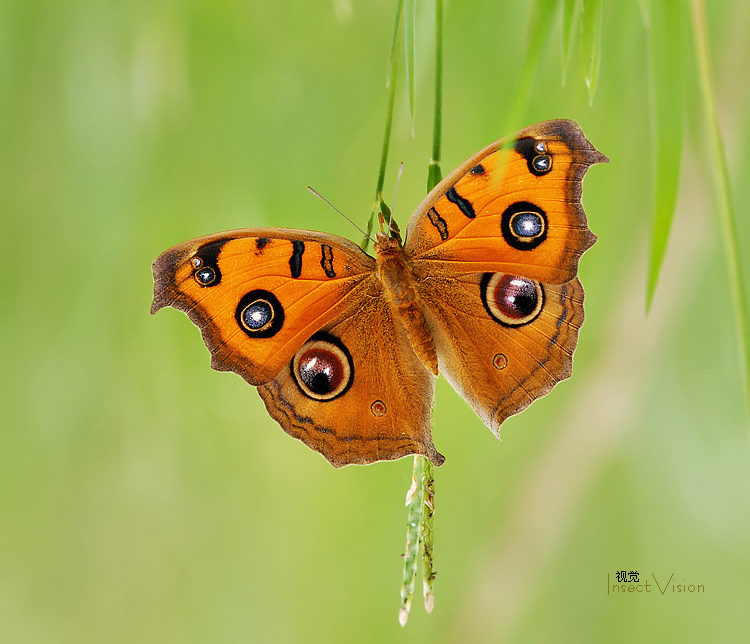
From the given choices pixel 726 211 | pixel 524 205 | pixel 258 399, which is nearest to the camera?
pixel 726 211

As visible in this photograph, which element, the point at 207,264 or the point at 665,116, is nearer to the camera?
the point at 665,116

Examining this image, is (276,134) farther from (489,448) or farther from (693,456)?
(693,456)

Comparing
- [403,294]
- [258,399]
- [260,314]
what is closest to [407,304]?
[403,294]

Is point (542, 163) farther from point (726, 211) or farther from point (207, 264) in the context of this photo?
point (207, 264)

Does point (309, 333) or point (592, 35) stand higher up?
point (592, 35)

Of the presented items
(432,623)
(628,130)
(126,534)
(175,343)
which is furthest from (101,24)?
(432,623)

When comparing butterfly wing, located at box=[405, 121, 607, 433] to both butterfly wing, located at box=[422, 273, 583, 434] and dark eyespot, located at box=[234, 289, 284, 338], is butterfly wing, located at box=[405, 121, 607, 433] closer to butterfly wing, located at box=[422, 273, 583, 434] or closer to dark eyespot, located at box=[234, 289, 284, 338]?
butterfly wing, located at box=[422, 273, 583, 434]

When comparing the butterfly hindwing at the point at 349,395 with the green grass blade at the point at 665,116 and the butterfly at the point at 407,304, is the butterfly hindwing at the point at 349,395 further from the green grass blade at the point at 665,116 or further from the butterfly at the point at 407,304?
the green grass blade at the point at 665,116
